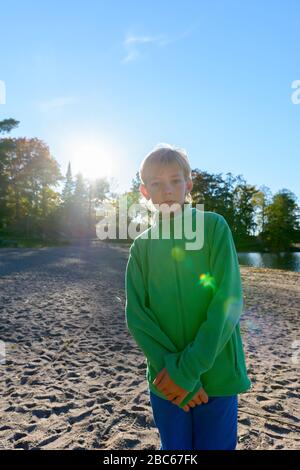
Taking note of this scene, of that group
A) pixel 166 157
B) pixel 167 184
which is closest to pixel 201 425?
pixel 167 184

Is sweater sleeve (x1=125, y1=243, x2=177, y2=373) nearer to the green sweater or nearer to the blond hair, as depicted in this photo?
the green sweater

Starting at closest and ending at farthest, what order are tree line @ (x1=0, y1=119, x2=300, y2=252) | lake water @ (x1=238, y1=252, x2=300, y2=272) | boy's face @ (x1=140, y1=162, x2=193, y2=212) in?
boy's face @ (x1=140, y1=162, x2=193, y2=212)
lake water @ (x1=238, y1=252, x2=300, y2=272)
tree line @ (x1=0, y1=119, x2=300, y2=252)

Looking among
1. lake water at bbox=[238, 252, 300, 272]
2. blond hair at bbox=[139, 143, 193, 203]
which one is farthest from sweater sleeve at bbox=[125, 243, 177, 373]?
lake water at bbox=[238, 252, 300, 272]

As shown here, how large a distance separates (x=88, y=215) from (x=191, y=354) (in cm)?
6009

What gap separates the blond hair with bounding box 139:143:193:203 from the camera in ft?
5.34

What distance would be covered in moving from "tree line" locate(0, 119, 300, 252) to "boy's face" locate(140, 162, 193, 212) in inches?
1310

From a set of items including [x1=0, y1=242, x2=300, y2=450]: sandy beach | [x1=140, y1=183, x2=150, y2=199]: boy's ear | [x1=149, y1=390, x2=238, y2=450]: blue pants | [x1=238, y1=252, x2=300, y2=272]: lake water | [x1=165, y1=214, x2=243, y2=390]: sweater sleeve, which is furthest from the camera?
[x1=238, y1=252, x2=300, y2=272]: lake water

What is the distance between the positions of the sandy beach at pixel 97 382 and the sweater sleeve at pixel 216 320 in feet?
5.81

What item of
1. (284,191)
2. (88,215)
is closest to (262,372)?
(88,215)

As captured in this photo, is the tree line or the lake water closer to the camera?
the lake water

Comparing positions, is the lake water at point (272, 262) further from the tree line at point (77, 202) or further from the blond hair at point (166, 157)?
the blond hair at point (166, 157)

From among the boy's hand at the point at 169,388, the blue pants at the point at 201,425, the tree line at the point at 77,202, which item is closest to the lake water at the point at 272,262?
the tree line at the point at 77,202

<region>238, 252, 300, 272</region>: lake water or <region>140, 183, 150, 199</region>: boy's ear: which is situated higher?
<region>140, 183, 150, 199</region>: boy's ear

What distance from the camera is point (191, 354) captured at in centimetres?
137
